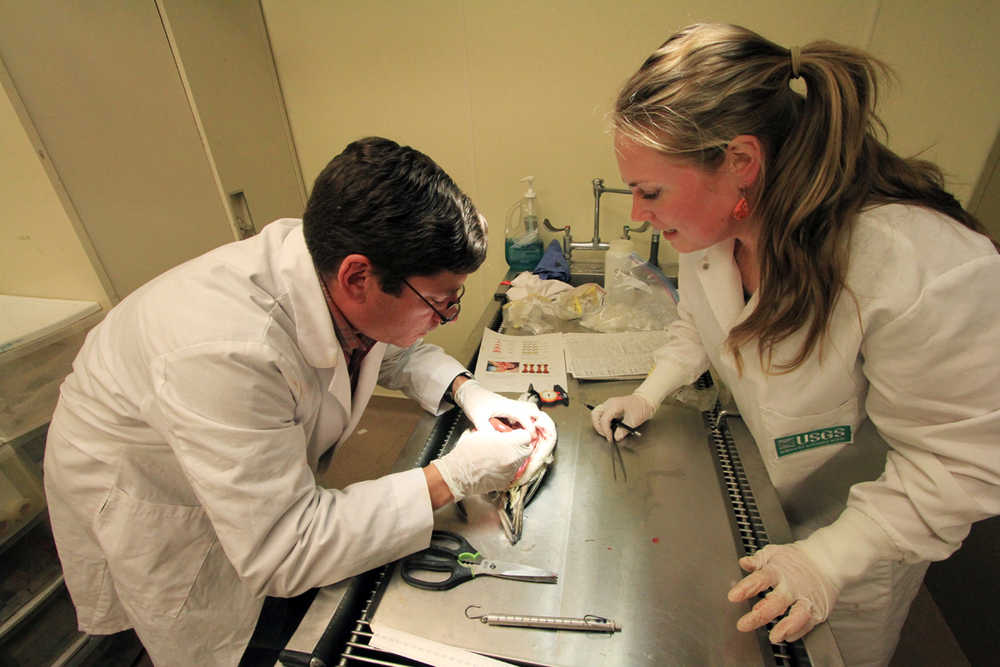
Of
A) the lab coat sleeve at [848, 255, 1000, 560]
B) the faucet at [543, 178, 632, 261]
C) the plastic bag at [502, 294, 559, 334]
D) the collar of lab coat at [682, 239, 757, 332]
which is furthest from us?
the faucet at [543, 178, 632, 261]

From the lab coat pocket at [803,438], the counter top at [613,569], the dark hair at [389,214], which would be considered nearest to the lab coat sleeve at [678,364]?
the counter top at [613,569]

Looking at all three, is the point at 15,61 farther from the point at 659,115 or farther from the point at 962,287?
the point at 962,287

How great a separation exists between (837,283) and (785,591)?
46 cm

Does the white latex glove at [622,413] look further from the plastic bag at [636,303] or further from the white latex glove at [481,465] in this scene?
the plastic bag at [636,303]

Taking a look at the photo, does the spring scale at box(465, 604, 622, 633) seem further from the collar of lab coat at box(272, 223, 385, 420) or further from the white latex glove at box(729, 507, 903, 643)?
the collar of lab coat at box(272, 223, 385, 420)

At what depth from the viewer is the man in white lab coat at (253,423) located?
70 centimetres

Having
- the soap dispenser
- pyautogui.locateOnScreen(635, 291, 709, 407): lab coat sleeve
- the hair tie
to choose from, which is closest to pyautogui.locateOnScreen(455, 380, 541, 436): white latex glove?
pyautogui.locateOnScreen(635, 291, 709, 407): lab coat sleeve

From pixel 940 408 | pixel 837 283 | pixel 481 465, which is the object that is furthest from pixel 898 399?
pixel 481 465

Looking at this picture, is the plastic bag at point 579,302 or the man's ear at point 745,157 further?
the plastic bag at point 579,302

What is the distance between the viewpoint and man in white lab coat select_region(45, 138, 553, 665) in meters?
0.70

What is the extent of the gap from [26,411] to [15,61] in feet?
3.04

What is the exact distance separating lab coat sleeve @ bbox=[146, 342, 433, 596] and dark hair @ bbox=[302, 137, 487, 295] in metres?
0.22

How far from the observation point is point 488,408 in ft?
3.52

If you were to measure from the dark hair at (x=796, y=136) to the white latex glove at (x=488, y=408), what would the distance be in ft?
1.78
